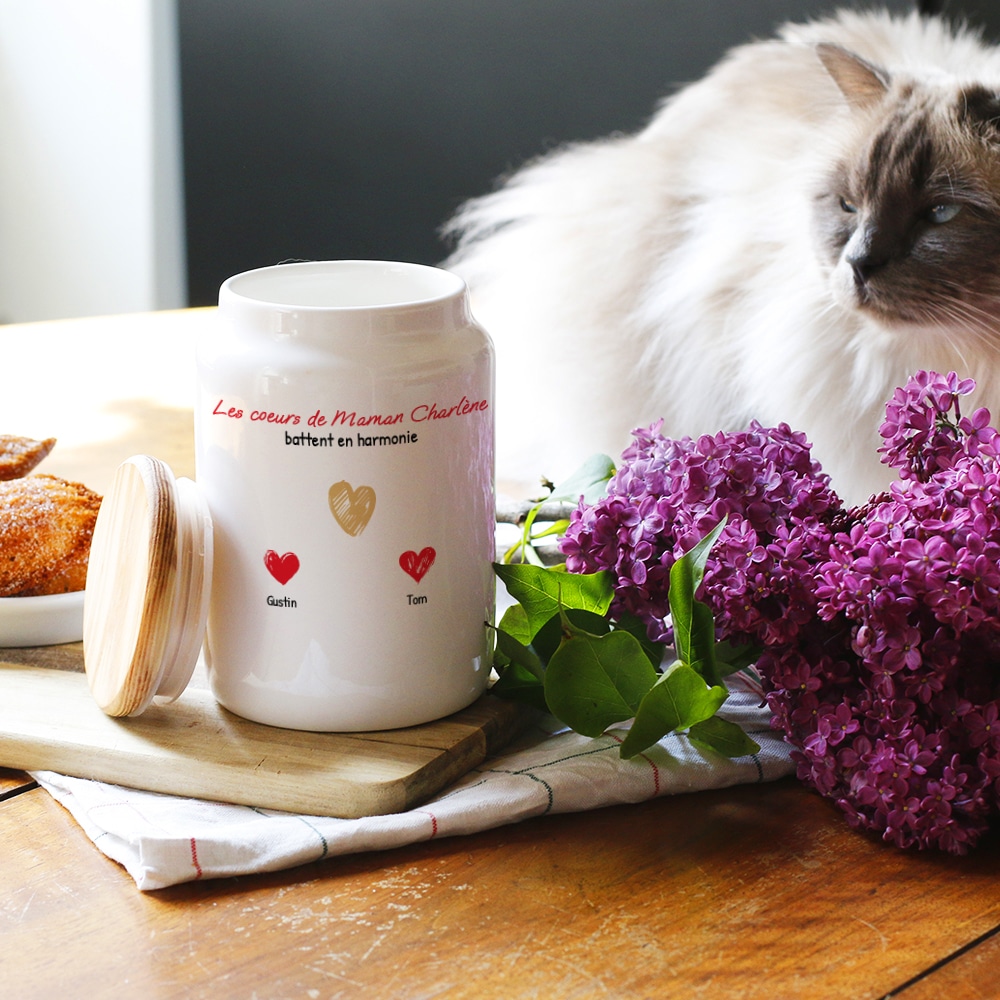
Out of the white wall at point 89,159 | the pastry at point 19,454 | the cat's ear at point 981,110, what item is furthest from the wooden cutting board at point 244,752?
the white wall at point 89,159

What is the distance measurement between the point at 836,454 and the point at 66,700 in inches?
33.3

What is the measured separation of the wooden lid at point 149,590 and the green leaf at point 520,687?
6.8 inches

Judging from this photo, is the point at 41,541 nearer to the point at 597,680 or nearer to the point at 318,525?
the point at 318,525

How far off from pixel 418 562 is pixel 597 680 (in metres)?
0.11

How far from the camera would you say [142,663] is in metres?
0.65

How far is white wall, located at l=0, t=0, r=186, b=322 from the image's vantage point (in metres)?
2.88

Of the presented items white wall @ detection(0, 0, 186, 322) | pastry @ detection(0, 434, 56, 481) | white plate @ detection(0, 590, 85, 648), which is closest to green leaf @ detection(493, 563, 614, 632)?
A: white plate @ detection(0, 590, 85, 648)

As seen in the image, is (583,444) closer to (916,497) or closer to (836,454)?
(836,454)

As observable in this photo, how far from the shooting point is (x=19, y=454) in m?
0.99

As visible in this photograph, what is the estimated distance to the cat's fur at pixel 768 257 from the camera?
105 centimetres

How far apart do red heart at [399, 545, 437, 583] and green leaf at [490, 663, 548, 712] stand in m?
0.09

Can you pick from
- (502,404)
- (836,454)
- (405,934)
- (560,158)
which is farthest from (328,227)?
(405,934)

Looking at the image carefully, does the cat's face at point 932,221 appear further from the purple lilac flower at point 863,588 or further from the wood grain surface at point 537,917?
the wood grain surface at point 537,917

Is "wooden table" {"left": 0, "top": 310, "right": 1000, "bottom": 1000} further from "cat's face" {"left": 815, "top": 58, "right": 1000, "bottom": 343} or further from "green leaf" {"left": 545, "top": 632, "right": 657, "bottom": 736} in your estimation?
"cat's face" {"left": 815, "top": 58, "right": 1000, "bottom": 343}
